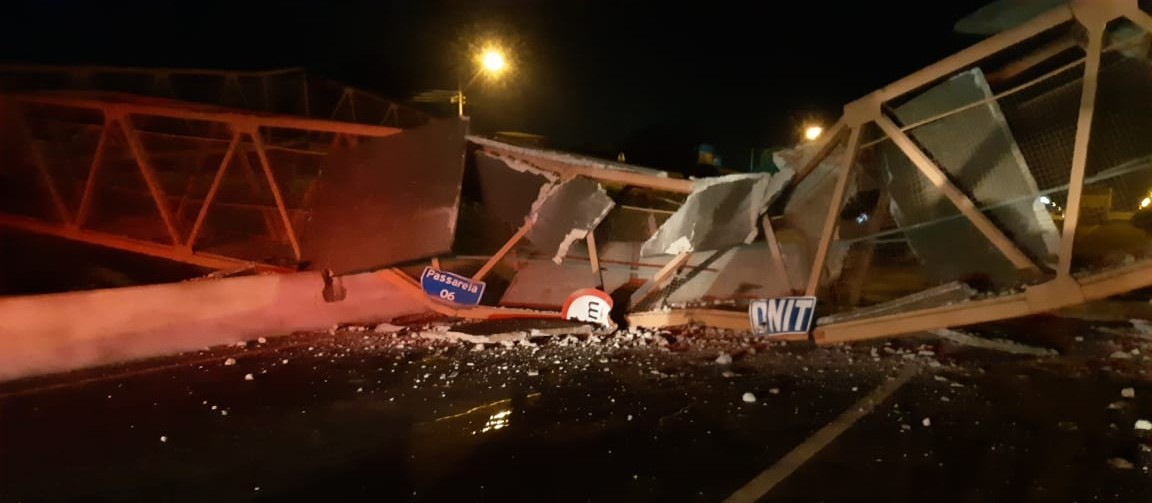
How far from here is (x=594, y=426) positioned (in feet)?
17.3

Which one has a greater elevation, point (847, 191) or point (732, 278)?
point (847, 191)

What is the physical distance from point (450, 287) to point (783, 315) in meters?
4.27

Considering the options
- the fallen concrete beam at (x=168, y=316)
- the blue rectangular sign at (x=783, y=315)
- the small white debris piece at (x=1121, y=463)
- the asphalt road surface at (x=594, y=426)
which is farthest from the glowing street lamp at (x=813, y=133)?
the fallen concrete beam at (x=168, y=316)

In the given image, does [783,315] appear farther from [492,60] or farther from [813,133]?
[813,133]

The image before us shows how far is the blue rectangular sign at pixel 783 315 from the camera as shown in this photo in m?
7.63

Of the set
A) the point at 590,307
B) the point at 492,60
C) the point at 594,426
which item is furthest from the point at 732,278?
the point at 492,60

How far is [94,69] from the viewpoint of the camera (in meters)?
11.2

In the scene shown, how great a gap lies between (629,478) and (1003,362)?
4.61m

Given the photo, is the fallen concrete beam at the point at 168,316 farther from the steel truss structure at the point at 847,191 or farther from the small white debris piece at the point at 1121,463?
the small white debris piece at the point at 1121,463

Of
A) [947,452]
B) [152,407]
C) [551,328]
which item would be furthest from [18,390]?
[947,452]

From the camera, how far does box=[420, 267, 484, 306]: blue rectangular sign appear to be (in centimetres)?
914

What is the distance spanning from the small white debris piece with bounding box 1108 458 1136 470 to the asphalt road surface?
0.06 feet

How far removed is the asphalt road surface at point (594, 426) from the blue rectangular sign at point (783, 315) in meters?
0.21

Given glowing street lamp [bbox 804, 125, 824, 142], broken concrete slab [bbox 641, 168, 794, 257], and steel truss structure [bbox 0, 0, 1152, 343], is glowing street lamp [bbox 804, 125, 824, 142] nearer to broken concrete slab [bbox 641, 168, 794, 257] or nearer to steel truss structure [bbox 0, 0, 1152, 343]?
steel truss structure [bbox 0, 0, 1152, 343]
